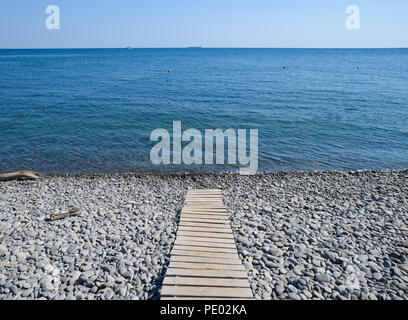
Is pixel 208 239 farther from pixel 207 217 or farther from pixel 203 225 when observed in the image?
pixel 207 217

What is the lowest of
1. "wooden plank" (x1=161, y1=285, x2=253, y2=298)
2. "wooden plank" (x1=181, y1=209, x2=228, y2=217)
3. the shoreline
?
"wooden plank" (x1=161, y1=285, x2=253, y2=298)

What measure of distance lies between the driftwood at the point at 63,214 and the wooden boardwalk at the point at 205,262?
139 inches

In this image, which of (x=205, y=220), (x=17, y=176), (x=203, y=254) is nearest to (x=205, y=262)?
(x=203, y=254)

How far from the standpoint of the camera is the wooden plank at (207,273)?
6062mm

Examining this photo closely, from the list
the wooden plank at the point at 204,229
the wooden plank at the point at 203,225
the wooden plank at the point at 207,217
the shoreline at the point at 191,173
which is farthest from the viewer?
the shoreline at the point at 191,173

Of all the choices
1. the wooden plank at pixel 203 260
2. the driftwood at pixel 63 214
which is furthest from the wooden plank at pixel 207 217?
the driftwood at pixel 63 214

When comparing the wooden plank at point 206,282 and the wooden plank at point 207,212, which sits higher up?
the wooden plank at point 207,212

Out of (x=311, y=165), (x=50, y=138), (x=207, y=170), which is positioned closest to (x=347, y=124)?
(x=311, y=165)

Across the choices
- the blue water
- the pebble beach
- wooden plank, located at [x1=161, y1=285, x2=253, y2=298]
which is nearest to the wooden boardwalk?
wooden plank, located at [x1=161, y1=285, x2=253, y2=298]

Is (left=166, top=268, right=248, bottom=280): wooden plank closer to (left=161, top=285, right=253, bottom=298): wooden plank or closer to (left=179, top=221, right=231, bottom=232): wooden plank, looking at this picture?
(left=161, top=285, right=253, bottom=298): wooden plank

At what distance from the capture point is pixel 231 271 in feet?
20.5

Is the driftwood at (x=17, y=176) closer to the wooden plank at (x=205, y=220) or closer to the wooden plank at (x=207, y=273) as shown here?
the wooden plank at (x=205, y=220)

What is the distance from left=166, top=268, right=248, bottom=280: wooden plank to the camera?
19.9ft
